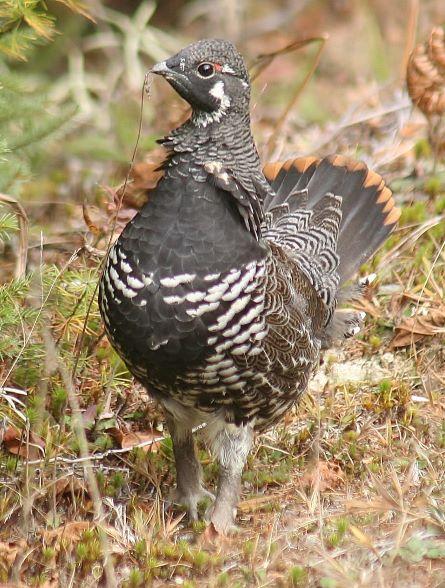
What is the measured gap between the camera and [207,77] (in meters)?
3.96

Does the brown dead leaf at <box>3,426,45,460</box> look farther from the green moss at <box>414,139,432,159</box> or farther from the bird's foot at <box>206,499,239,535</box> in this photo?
the green moss at <box>414,139,432,159</box>

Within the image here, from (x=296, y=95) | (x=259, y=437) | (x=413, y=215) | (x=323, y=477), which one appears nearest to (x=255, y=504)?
(x=323, y=477)

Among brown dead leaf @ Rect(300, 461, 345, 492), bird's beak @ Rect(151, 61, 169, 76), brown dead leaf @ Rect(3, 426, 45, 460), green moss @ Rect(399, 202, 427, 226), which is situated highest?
bird's beak @ Rect(151, 61, 169, 76)

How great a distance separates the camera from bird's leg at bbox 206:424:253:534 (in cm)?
422

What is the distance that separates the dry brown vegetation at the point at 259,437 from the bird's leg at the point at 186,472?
0.11 m

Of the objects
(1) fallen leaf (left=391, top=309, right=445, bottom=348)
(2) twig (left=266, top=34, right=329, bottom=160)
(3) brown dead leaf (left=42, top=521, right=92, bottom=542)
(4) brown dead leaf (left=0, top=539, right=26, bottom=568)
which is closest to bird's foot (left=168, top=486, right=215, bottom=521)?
(3) brown dead leaf (left=42, top=521, right=92, bottom=542)

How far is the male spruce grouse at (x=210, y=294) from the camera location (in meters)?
3.80

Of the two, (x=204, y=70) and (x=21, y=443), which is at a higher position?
(x=204, y=70)

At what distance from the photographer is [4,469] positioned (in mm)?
4348

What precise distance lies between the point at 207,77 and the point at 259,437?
180cm

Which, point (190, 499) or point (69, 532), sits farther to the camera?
point (190, 499)

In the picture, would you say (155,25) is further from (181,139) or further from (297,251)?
(181,139)

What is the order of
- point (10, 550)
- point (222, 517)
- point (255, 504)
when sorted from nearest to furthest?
point (10, 550) < point (222, 517) < point (255, 504)

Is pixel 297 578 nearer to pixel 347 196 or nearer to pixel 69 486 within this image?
pixel 69 486
